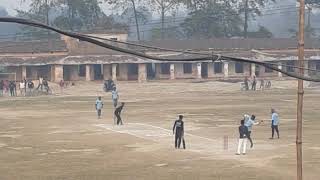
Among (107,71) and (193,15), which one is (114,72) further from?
(193,15)

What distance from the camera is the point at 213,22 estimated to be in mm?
91062

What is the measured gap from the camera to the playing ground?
65.3 ft

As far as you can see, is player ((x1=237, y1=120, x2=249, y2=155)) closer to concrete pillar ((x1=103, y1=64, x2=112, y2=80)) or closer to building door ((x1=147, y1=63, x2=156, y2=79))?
concrete pillar ((x1=103, y1=64, x2=112, y2=80))

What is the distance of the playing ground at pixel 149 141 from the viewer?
19.9 meters

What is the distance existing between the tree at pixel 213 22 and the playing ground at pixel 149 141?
38.6 metres

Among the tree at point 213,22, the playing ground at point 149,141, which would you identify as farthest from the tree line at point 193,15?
the playing ground at point 149,141

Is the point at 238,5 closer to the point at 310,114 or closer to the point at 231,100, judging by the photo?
the point at 231,100

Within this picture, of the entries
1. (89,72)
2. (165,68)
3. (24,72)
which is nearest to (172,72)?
(165,68)

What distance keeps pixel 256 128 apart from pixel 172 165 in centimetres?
1139

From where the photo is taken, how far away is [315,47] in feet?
253

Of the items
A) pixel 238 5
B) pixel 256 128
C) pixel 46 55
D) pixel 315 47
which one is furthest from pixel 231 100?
pixel 238 5

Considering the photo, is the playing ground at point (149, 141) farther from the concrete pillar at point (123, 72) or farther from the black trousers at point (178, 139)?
the concrete pillar at point (123, 72)

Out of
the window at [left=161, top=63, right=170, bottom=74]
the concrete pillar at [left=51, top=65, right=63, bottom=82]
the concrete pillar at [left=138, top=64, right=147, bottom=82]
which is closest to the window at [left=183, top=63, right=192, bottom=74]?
the window at [left=161, top=63, right=170, bottom=74]

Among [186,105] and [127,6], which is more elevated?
[127,6]
